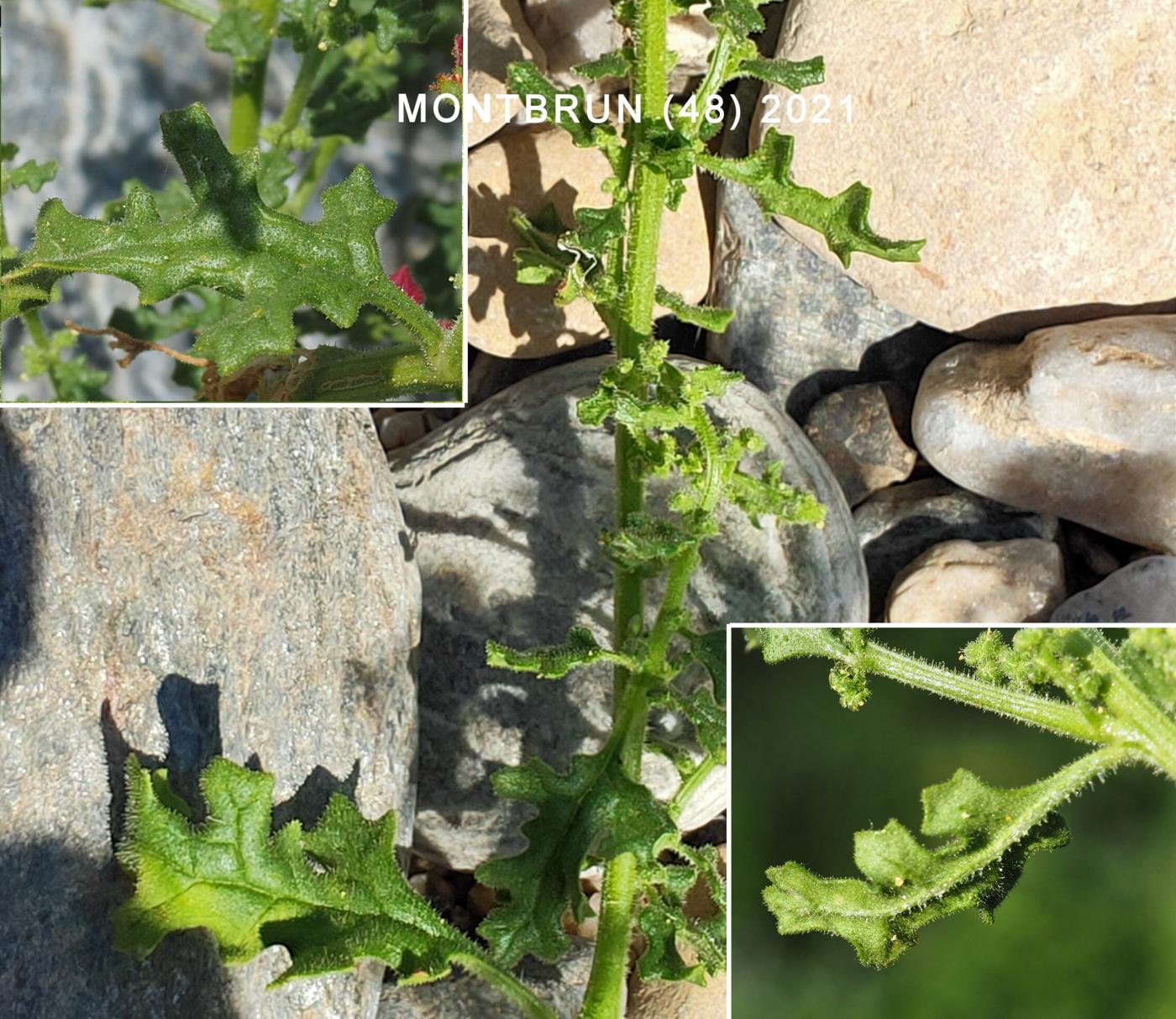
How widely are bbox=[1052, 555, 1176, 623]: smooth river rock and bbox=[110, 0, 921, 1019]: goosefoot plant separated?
0.93 meters

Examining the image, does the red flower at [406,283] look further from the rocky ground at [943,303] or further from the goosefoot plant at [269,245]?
the rocky ground at [943,303]

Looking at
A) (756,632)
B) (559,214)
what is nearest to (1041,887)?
(756,632)

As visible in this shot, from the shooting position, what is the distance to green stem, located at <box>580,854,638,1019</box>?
214cm

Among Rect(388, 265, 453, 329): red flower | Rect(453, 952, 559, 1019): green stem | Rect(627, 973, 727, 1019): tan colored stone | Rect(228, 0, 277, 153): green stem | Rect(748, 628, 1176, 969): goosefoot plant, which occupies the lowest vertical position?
Rect(627, 973, 727, 1019): tan colored stone

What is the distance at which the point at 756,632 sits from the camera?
194cm

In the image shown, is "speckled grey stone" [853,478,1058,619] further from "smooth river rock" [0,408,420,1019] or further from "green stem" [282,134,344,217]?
"green stem" [282,134,344,217]

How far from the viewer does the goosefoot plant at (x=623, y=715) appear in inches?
79.5

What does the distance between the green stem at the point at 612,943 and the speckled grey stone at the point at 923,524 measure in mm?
1028

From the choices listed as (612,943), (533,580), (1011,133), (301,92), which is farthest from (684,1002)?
(301,92)

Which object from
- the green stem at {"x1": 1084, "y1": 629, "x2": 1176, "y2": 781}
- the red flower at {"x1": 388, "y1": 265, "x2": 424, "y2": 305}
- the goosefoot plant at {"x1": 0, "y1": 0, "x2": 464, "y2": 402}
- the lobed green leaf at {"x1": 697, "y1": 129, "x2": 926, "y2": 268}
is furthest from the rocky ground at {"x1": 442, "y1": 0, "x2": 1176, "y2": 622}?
the green stem at {"x1": 1084, "y1": 629, "x2": 1176, "y2": 781}

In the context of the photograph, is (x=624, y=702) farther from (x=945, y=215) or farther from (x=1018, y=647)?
(x=945, y=215)

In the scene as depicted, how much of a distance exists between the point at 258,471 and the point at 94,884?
738mm

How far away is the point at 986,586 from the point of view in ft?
9.18

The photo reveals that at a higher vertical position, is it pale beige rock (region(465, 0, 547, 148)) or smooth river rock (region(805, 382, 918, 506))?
pale beige rock (region(465, 0, 547, 148))
